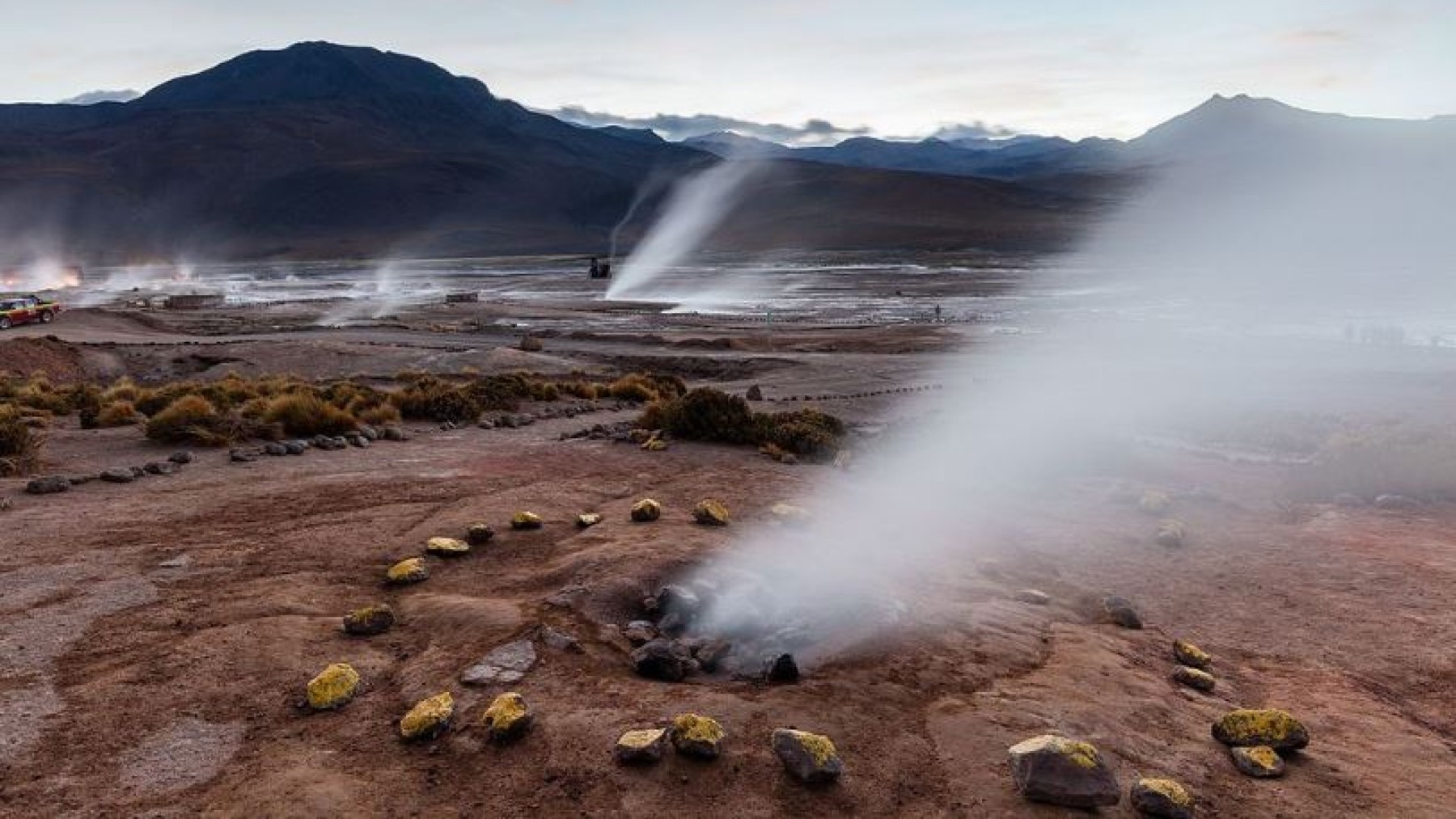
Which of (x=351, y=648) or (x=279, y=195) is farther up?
(x=279, y=195)

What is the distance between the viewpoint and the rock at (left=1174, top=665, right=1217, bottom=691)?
6.68 metres

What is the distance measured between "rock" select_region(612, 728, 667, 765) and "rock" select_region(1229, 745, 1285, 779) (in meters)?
3.25

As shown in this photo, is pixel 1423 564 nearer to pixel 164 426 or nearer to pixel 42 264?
pixel 164 426

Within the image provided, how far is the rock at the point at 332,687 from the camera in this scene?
5629mm

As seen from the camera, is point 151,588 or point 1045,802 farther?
point 151,588

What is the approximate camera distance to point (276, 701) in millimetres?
5719

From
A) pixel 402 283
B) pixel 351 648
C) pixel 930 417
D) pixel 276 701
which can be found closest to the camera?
pixel 276 701

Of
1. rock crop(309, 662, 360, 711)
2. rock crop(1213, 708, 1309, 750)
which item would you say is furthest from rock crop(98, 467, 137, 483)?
rock crop(1213, 708, 1309, 750)

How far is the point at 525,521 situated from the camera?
380 inches

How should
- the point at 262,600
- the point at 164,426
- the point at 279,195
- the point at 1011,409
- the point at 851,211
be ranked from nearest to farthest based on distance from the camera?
1. the point at 262,600
2. the point at 164,426
3. the point at 1011,409
4. the point at 851,211
5. the point at 279,195

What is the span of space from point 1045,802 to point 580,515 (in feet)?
20.6

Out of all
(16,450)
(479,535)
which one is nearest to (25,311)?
(16,450)

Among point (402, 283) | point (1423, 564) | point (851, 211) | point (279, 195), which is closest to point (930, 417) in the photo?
point (1423, 564)

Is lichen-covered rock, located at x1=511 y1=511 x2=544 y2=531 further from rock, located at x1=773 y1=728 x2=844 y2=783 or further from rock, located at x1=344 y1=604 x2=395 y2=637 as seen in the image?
rock, located at x1=773 y1=728 x2=844 y2=783
